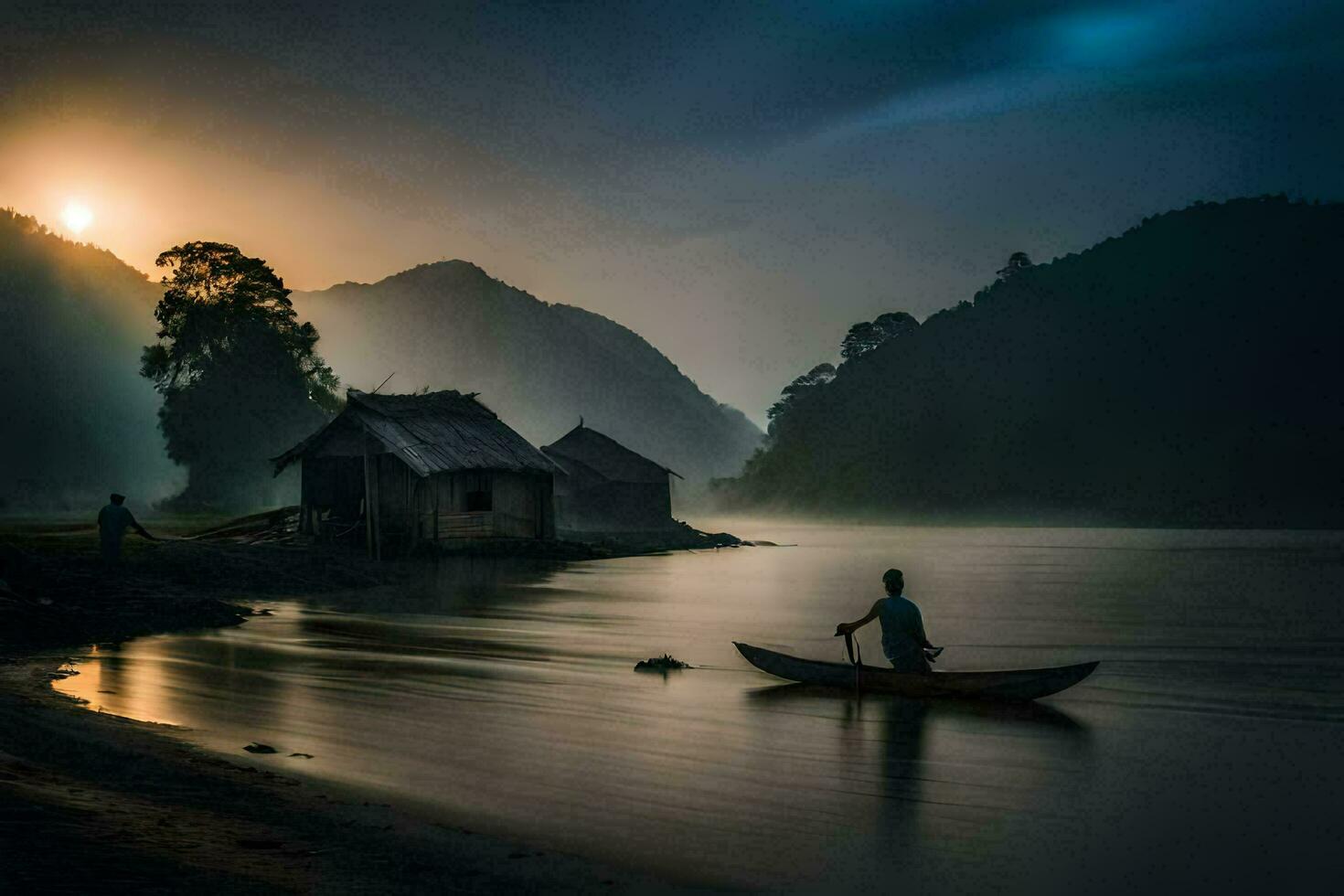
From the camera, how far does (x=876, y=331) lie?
527ft

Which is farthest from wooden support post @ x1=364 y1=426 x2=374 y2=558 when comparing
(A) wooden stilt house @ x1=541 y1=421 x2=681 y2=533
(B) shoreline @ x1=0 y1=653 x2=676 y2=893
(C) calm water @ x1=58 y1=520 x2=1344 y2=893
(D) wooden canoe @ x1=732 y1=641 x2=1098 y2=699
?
(B) shoreline @ x1=0 y1=653 x2=676 y2=893

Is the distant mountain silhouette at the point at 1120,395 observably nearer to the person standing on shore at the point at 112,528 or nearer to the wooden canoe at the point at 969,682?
the person standing on shore at the point at 112,528

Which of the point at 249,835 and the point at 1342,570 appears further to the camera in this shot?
the point at 1342,570

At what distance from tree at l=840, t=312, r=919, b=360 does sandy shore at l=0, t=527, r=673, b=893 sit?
500 ft

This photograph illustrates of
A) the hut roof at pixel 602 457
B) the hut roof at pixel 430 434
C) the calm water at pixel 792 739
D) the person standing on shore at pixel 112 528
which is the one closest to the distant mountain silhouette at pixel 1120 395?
the hut roof at pixel 602 457

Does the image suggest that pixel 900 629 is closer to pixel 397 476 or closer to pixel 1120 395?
pixel 397 476

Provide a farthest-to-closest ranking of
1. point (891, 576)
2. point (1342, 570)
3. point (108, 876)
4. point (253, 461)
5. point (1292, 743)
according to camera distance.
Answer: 1. point (253, 461)
2. point (1342, 570)
3. point (891, 576)
4. point (1292, 743)
5. point (108, 876)

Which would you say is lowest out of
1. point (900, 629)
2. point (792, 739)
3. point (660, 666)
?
point (792, 739)

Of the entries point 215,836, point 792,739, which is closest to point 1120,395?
point 792,739

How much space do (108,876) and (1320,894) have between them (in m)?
8.32

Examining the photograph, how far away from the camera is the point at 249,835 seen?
26.2 feet

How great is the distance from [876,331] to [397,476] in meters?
126

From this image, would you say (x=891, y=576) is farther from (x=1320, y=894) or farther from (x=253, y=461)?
(x=253, y=461)

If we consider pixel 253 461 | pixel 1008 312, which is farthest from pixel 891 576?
pixel 1008 312
